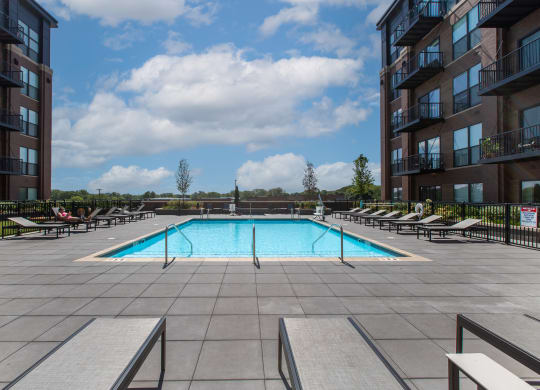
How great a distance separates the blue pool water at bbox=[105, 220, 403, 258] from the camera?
406 inches

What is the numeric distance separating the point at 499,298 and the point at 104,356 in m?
5.74

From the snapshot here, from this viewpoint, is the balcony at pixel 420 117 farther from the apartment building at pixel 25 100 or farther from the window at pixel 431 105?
the apartment building at pixel 25 100

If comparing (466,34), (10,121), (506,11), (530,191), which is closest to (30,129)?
(10,121)

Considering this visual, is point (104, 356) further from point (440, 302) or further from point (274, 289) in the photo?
point (440, 302)

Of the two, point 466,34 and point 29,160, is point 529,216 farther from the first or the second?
point 29,160

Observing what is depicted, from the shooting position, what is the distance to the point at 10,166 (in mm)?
22578

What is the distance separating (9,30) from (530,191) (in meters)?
34.8

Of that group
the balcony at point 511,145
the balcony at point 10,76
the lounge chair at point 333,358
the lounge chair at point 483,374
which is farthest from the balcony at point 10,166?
the balcony at point 511,145

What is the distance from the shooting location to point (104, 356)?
234 cm

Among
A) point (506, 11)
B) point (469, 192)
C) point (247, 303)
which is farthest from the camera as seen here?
point (469, 192)

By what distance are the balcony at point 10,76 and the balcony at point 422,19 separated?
2927 cm

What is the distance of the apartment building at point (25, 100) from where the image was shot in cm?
2266

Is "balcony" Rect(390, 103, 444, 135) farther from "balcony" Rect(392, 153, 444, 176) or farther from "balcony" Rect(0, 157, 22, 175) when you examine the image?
"balcony" Rect(0, 157, 22, 175)

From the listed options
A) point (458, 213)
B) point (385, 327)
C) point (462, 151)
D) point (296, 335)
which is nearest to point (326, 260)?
point (385, 327)
